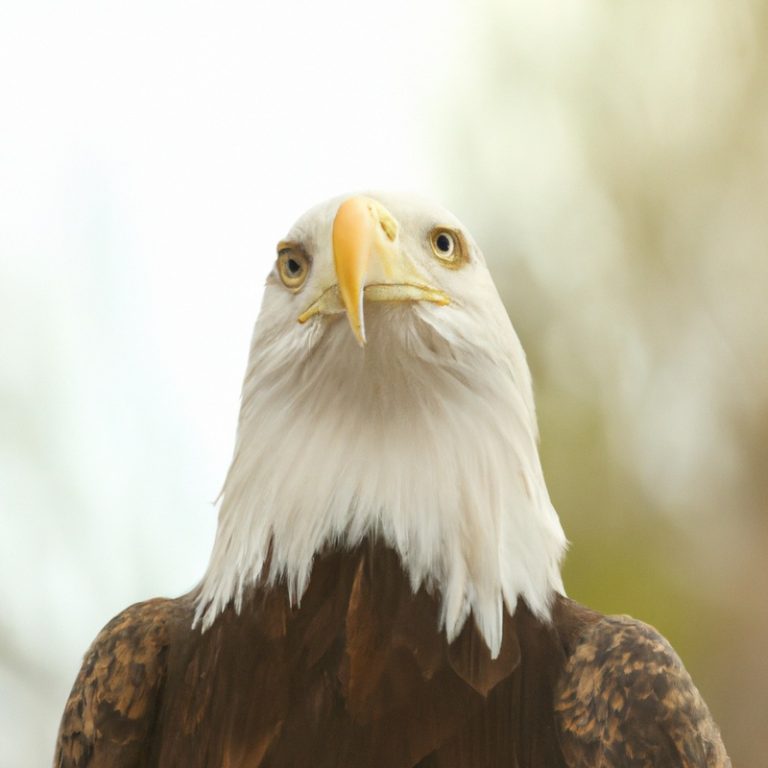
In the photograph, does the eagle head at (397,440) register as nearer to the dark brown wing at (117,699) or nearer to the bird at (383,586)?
the bird at (383,586)

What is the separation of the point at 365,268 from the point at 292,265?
11.8 inches

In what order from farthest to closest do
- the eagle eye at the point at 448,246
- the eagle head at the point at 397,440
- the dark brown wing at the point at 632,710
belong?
the eagle eye at the point at 448,246
the eagle head at the point at 397,440
the dark brown wing at the point at 632,710

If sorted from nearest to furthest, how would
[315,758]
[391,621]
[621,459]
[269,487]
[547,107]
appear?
[315,758]
[391,621]
[269,487]
[621,459]
[547,107]

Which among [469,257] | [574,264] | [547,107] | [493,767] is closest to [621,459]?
[574,264]

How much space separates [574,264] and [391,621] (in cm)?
216

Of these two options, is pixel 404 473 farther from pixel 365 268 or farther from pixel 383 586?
pixel 365 268

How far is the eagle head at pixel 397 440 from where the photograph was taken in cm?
189

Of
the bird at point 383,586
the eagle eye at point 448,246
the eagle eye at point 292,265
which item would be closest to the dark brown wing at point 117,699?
the bird at point 383,586

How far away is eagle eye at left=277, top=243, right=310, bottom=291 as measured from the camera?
79.9 inches

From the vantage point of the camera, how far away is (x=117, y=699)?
6.46ft

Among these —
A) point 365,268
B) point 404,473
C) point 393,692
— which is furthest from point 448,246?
point 393,692

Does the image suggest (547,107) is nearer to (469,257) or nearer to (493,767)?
(469,257)

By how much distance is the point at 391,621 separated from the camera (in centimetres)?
184

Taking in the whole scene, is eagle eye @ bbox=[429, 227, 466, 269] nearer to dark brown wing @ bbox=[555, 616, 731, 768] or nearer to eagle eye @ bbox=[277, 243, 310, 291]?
eagle eye @ bbox=[277, 243, 310, 291]
